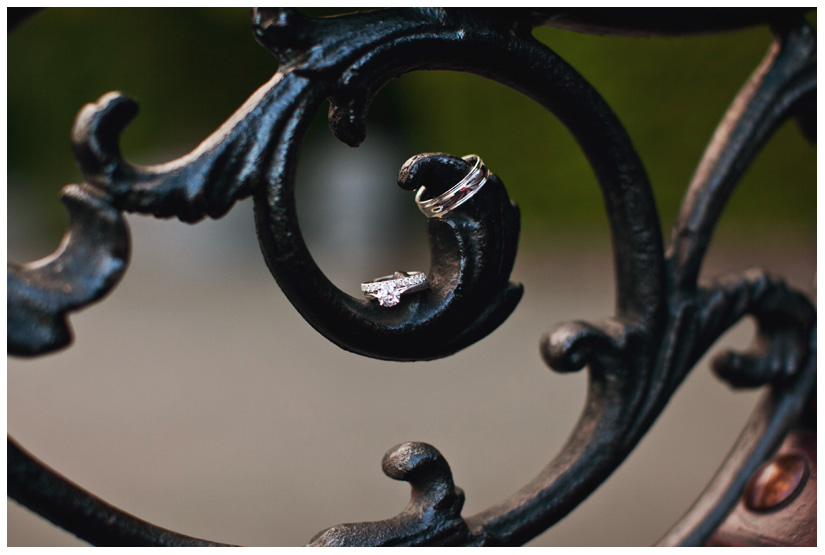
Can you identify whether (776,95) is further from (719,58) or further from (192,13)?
(192,13)

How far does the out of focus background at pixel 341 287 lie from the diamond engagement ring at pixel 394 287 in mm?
292

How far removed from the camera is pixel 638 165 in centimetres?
29

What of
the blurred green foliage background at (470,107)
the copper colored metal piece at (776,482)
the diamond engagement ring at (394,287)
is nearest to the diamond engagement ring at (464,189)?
the diamond engagement ring at (394,287)

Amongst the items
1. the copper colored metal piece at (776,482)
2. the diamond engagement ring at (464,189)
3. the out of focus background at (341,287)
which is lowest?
the copper colored metal piece at (776,482)

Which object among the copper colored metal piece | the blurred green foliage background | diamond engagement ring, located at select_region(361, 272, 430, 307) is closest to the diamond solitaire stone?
diamond engagement ring, located at select_region(361, 272, 430, 307)

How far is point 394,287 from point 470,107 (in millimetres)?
3665

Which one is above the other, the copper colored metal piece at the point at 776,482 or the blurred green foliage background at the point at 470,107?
the blurred green foliage background at the point at 470,107

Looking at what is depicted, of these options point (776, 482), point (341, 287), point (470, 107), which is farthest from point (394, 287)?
point (470, 107)

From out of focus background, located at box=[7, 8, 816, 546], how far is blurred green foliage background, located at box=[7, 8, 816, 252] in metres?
0.01

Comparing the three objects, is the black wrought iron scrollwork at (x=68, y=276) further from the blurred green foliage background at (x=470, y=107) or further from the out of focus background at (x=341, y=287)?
the blurred green foliage background at (x=470, y=107)

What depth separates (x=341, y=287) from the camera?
3.43m

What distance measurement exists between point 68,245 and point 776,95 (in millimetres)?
306

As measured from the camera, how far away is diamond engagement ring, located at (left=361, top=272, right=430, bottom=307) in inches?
9.5

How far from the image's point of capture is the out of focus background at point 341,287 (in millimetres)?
1476
